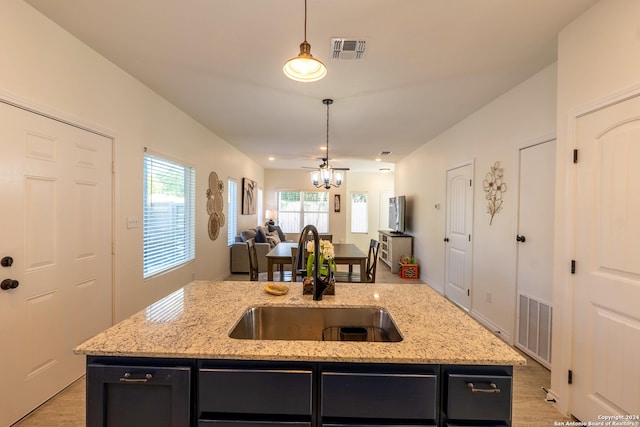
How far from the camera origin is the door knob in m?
1.78

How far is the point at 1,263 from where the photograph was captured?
5.83ft

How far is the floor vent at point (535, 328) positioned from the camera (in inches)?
102

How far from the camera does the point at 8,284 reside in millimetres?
1801

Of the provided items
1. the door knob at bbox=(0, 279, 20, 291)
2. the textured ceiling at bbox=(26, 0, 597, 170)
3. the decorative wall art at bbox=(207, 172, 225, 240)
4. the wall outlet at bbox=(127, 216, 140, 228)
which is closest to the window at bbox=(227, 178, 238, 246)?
the decorative wall art at bbox=(207, 172, 225, 240)

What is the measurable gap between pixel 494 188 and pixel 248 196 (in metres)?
5.28

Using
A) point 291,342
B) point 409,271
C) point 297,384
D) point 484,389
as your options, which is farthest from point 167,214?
point 409,271

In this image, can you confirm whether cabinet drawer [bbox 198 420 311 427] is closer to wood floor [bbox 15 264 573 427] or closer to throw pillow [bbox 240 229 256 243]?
wood floor [bbox 15 264 573 427]

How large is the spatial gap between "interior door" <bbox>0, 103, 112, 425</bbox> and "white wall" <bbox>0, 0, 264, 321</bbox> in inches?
6.5

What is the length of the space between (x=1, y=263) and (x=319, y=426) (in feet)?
6.69

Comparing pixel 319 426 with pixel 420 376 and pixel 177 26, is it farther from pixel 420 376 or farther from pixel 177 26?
pixel 177 26

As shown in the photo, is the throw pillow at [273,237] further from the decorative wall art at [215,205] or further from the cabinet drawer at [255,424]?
the cabinet drawer at [255,424]

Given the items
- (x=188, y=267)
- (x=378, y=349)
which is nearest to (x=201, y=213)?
(x=188, y=267)

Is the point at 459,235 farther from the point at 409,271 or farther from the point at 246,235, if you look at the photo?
the point at 246,235

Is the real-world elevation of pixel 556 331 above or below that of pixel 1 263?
below
